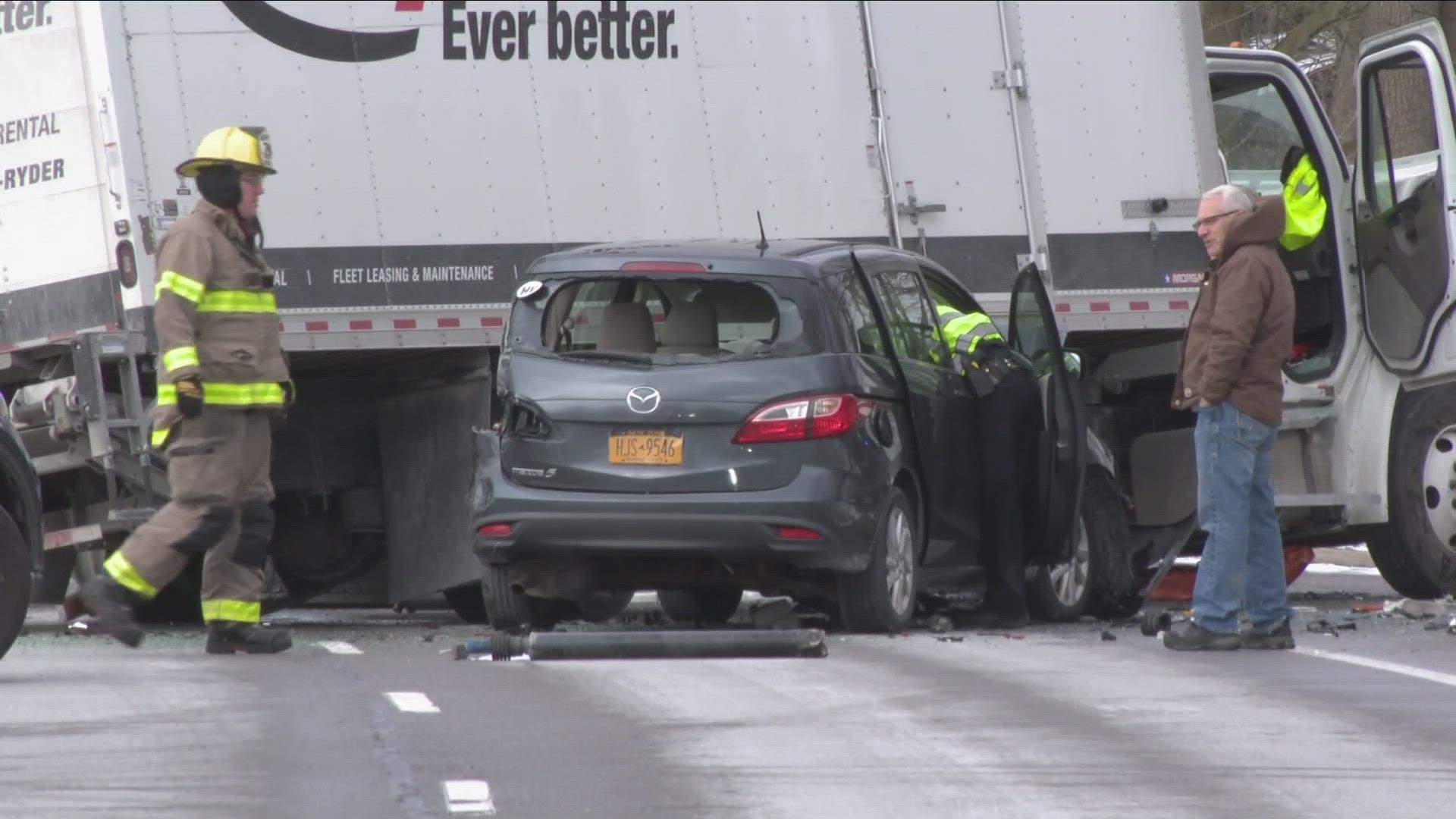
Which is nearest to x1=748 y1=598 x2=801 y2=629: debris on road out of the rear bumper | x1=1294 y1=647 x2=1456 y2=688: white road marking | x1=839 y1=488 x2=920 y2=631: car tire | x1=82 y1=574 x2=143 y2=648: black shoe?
x1=839 y1=488 x2=920 y2=631: car tire

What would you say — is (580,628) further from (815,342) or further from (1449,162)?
(1449,162)

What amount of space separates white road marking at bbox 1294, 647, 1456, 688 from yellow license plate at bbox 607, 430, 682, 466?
8.73ft

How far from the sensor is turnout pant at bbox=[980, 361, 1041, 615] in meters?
11.8

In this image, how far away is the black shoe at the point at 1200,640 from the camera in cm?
1054

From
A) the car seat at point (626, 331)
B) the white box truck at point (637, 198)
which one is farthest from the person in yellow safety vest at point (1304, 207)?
the car seat at point (626, 331)

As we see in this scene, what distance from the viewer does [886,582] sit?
10953mm

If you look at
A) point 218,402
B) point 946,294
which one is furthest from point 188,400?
point 946,294

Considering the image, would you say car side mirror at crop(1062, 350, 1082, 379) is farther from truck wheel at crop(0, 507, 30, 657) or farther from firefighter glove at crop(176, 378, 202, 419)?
truck wheel at crop(0, 507, 30, 657)

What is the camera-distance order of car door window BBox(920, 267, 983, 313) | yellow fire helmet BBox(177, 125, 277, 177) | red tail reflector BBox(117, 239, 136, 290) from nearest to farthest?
yellow fire helmet BBox(177, 125, 277, 177) < red tail reflector BBox(117, 239, 136, 290) < car door window BBox(920, 267, 983, 313)

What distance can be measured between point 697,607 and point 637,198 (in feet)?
6.69

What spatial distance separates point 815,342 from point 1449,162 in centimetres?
436

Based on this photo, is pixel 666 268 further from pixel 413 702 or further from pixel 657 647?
pixel 413 702

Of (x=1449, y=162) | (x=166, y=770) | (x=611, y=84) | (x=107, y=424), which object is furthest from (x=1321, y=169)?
(x=166, y=770)

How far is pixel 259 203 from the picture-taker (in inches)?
468
